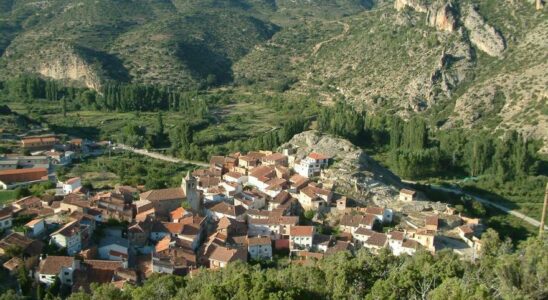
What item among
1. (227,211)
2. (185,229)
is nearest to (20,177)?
(185,229)

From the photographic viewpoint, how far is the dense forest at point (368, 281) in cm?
2298

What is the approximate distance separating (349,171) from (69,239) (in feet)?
71.3

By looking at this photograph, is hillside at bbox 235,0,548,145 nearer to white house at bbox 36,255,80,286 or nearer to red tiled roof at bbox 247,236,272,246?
red tiled roof at bbox 247,236,272,246

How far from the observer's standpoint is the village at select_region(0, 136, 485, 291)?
3159 cm

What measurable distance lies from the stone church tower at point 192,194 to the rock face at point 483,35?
5759 centimetres

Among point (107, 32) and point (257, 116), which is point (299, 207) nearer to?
point (257, 116)

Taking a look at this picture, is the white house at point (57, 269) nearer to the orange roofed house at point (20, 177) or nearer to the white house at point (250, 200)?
the white house at point (250, 200)

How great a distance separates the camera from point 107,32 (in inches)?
4535

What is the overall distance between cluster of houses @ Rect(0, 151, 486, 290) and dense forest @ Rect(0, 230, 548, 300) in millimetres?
2081

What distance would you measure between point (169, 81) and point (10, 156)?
1853 inches

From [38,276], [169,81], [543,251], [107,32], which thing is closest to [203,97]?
[169,81]

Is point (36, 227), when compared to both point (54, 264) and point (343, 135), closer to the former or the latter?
Answer: point (54, 264)

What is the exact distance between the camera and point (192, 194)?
40.2 m

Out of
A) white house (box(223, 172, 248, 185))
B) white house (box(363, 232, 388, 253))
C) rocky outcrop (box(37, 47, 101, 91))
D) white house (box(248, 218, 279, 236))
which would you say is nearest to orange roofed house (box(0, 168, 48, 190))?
white house (box(223, 172, 248, 185))
